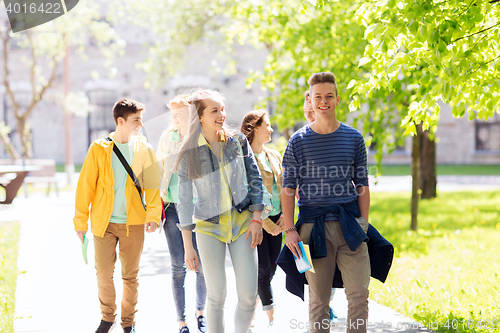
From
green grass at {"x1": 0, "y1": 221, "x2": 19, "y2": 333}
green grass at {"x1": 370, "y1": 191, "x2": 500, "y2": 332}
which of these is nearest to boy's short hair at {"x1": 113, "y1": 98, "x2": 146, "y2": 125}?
green grass at {"x1": 0, "y1": 221, "x2": 19, "y2": 333}

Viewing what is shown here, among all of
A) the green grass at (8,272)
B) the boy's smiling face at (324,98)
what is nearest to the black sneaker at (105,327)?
the green grass at (8,272)

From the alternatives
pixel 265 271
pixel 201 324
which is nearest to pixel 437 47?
pixel 265 271

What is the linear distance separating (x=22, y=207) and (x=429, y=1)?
12.2 m

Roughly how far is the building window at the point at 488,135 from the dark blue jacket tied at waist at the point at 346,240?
90.7 ft

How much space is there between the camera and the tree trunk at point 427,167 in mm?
14000

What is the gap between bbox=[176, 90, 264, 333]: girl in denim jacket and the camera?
11.8 feet

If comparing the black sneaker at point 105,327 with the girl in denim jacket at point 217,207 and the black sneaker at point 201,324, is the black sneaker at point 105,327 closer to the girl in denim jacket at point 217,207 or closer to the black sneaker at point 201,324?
the black sneaker at point 201,324

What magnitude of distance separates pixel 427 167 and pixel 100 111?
66.3 feet

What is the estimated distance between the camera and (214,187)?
3.68 metres

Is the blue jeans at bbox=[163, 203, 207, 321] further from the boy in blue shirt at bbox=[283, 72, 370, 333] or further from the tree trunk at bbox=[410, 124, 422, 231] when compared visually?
the tree trunk at bbox=[410, 124, 422, 231]

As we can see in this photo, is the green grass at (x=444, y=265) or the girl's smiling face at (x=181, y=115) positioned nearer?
the girl's smiling face at (x=181, y=115)

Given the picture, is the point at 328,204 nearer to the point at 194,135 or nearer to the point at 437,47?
the point at 194,135

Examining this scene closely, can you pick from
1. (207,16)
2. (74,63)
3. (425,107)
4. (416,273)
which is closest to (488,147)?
(207,16)

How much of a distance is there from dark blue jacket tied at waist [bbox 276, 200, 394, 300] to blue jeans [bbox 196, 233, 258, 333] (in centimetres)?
29
